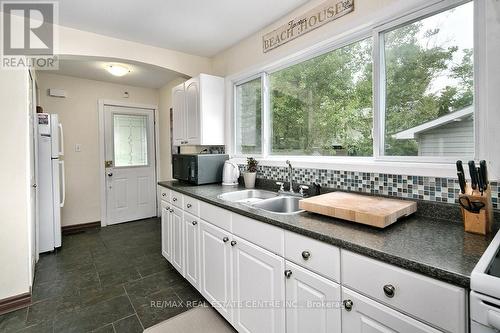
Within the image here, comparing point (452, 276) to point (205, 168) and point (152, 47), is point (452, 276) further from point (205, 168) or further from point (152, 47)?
point (152, 47)

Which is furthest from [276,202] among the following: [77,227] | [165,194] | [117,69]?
[77,227]

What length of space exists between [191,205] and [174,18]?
5.51 feet

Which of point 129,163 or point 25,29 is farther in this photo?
point 129,163

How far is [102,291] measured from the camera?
229 cm

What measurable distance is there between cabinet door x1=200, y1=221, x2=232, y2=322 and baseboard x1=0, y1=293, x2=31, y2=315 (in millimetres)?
1497

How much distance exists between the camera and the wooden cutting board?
3.71 ft

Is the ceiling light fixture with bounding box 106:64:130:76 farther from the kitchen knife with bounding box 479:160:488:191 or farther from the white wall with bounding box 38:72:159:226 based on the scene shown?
the kitchen knife with bounding box 479:160:488:191

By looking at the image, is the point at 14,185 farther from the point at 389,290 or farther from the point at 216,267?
the point at 389,290

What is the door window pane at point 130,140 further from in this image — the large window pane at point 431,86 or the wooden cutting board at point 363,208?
the large window pane at point 431,86

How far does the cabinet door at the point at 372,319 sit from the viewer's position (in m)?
0.85

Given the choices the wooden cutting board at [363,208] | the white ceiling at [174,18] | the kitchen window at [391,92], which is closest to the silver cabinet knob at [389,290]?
the wooden cutting board at [363,208]

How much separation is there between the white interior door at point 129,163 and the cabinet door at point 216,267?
3.03 m

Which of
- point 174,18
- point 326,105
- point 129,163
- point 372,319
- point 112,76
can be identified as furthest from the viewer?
point 129,163

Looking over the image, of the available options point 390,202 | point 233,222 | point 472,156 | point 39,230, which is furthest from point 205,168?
point 39,230
